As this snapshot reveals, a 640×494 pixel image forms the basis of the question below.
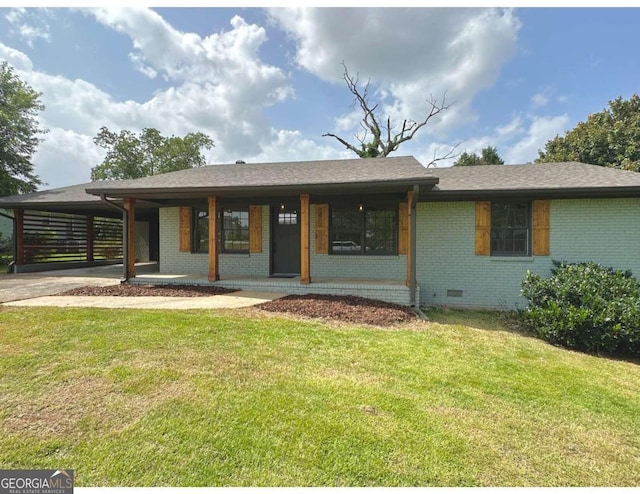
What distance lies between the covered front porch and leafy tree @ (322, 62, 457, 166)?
18073 millimetres

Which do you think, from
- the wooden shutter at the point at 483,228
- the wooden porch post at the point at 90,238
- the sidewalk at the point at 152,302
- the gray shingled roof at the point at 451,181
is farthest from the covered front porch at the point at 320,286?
the wooden porch post at the point at 90,238

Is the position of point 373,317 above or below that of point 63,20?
below

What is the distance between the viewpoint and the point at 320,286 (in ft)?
24.0

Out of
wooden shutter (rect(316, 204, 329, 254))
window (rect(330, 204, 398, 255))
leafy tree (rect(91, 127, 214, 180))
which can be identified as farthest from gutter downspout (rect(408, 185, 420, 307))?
leafy tree (rect(91, 127, 214, 180))

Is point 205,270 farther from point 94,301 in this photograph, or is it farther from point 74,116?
point 74,116

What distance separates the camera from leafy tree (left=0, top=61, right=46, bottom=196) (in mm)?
16094

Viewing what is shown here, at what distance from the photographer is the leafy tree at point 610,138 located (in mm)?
16484

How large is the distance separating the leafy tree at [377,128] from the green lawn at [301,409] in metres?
21.1

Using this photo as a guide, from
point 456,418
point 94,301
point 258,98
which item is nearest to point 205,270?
point 94,301

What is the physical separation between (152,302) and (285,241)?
160 inches

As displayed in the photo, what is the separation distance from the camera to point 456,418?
2.55m

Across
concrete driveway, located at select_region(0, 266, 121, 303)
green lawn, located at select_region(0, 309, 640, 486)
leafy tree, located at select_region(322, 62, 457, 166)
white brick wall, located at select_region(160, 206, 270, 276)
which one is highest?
leafy tree, located at select_region(322, 62, 457, 166)

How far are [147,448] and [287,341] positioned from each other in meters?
2.28

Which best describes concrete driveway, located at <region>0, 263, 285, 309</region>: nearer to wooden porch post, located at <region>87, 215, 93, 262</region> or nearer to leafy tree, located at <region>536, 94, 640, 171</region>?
wooden porch post, located at <region>87, 215, 93, 262</region>
